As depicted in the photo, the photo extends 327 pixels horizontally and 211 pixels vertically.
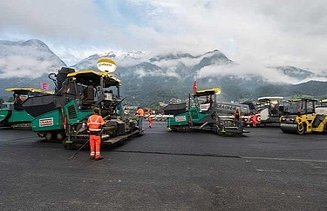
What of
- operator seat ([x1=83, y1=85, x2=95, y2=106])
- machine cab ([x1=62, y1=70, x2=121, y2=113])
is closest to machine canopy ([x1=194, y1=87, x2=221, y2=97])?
machine cab ([x1=62, y1=70, x2=121, y2=113])

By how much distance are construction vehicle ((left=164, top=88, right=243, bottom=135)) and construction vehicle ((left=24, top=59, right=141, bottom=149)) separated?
6126 millimetres

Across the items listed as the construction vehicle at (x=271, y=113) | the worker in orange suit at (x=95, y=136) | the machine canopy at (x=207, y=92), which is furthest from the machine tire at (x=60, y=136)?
the construction vehicle at (x=271, y=113)

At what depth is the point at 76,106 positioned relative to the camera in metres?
11.2

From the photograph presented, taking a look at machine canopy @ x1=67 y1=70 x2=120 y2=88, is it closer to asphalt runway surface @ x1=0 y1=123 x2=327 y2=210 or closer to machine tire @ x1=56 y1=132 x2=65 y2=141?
machine tire @ x1=56 y1=132 x2=65 y2=141

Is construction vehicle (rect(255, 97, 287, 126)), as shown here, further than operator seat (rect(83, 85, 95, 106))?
Yes

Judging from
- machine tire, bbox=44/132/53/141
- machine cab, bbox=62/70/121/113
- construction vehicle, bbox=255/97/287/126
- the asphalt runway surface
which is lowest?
the asphalt runway surface

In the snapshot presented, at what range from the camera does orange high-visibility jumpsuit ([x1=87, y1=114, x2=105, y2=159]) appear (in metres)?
8.49

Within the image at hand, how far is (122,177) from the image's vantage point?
6.27 m

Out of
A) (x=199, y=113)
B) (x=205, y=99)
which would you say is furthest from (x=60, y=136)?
(x=205, y=99)

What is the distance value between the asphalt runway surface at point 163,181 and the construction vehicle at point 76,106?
75.2 inches

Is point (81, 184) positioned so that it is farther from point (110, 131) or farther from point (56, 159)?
point (110, 131)

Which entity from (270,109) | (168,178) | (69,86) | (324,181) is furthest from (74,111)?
(270,109)

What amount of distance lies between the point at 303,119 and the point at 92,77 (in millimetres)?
11941

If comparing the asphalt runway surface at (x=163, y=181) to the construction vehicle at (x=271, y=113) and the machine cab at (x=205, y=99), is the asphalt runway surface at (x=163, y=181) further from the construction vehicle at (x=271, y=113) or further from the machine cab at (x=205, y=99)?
the construction vehicle at (x=271, y=113)
